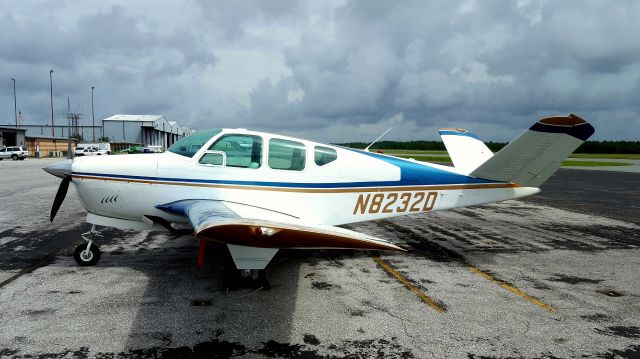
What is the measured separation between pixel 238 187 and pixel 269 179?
50 centimetres

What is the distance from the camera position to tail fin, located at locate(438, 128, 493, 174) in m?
8.23

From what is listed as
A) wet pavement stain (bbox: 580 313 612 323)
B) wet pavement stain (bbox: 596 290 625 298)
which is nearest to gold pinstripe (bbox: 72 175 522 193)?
wet pavement stain (bbox: 596 290 625 298)

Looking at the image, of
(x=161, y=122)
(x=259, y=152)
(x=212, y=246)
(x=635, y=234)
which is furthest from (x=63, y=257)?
(x=161, y=122)

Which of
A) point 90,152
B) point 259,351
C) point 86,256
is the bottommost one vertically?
point 259,351

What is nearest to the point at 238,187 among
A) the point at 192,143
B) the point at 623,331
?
the point at 192,143

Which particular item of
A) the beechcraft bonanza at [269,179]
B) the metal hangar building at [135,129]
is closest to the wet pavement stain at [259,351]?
the beechcraft bonanza at [269,179]

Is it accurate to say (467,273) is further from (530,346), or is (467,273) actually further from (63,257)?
(63,257)

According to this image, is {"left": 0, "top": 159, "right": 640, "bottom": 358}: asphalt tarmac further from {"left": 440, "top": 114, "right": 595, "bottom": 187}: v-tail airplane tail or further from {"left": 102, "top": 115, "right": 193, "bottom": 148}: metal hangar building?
{"left": 102, "top": 115, "right": 193, "bottom": 148}: metal hangar building

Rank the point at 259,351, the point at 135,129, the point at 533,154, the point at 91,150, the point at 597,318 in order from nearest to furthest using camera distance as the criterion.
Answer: the point at 259,351
the point at 597,318
the point at 533,154
the point at 91,150
the point at 135,129

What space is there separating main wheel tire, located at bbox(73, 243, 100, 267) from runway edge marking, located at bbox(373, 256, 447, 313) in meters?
4.80

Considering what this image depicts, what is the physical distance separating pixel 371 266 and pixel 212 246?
3142 mm

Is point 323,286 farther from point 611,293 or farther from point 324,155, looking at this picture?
point 611,293

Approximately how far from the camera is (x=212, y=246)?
7.98m

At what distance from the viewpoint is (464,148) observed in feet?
27.9
